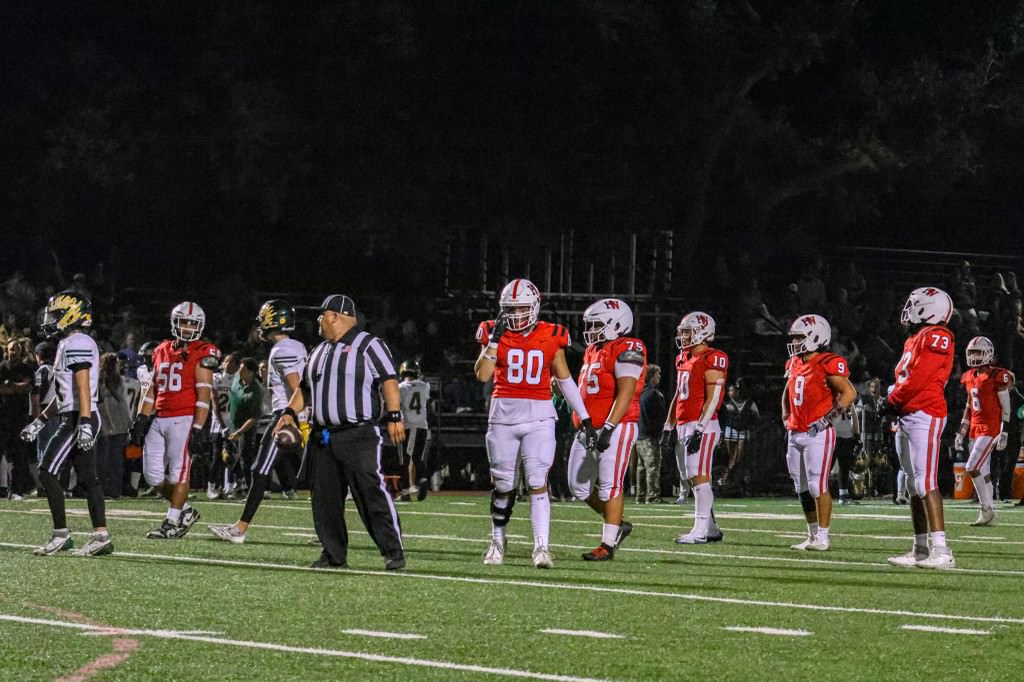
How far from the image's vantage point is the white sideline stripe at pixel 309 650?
754 cm

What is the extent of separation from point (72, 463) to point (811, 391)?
618cm

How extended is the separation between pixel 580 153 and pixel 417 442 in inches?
298

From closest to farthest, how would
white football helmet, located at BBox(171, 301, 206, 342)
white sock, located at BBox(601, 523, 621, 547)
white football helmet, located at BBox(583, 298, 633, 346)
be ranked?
white sock, located at BBox(601, 523, 621, 547)
white football helmet, located at BBox(583, 298, 633, 346)
white football helmet, located at BBox(171, 301, 206, 342)

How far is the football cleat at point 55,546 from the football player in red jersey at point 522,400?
3.01 m

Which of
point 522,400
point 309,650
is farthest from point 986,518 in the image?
point 309,650

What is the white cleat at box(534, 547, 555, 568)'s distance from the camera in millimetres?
12477

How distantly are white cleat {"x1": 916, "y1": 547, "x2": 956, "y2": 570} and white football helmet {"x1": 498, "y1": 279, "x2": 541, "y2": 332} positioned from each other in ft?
11.0

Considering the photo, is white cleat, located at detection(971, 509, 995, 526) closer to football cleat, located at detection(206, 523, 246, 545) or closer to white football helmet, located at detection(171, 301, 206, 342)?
football cleat, located at detection(206, 523, 246, 545)

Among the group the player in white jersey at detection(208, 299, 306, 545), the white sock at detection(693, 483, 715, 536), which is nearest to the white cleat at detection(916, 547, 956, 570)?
the white sock at detection(693, 483, 715, 536)

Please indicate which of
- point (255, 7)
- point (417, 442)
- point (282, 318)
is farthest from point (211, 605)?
point (255, 7)

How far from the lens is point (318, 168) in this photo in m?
27.7

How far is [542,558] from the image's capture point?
41.0 ft

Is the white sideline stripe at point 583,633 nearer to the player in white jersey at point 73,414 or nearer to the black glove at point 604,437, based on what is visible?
the black glove at point 604,437

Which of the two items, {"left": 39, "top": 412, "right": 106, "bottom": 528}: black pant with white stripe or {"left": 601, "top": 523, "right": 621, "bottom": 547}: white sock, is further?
{"left": 601, "top": 523, "right": 621, "bottom": 547}: white sock
